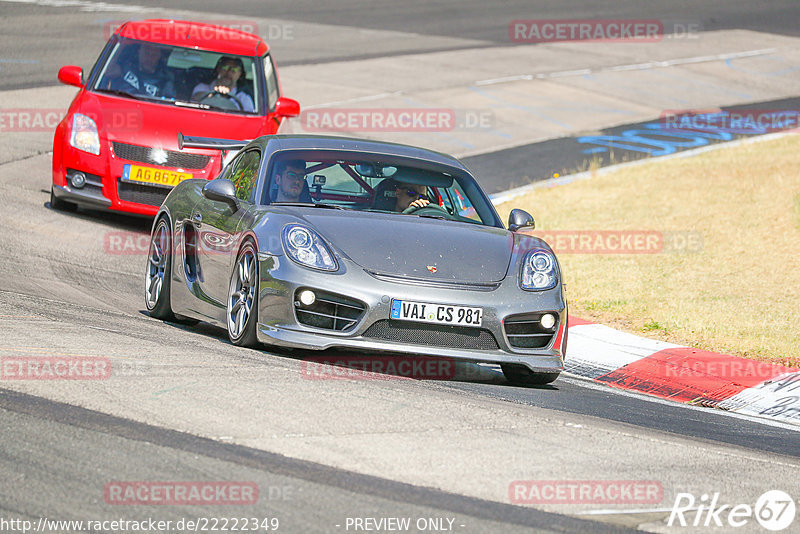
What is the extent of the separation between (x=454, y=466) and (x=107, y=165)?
7858 mm

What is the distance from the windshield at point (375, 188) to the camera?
816 cm

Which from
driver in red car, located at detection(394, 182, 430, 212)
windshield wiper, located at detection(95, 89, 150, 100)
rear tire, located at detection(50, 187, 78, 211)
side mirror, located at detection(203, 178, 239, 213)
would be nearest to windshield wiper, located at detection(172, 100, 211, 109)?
windshield wiper, located at detection(95, 89, 150, 100)

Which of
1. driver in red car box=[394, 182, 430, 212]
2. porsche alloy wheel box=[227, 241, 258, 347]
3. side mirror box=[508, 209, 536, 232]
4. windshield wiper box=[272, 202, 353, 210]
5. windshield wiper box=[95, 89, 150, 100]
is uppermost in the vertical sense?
windshield wiper box=[95, 89, 150, 100]

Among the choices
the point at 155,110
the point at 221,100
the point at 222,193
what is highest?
the point at 221,100

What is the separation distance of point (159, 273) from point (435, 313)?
→ 9.02ft

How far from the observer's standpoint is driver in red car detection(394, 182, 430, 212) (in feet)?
27.3

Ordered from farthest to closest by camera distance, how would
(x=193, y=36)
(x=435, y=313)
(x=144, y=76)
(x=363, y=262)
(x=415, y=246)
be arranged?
(x=193, y=36), (x=144, y=76), (x=415, y=246), (x=363, y=262), (x=435, y=313)

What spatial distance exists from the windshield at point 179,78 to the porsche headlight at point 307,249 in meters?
6.10

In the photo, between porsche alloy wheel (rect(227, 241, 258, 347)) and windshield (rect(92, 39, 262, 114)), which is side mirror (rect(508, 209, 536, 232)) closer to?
porsche alloy wheel (rect(227, 241, 258, 347))

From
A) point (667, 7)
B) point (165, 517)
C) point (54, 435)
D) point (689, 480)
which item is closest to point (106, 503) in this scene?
point (165, 517)

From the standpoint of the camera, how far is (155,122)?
41.3 ft

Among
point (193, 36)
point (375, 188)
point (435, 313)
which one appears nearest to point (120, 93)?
point (193, 36)

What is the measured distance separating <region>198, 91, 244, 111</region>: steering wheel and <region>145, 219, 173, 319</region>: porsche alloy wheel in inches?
162

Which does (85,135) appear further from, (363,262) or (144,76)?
(363,262)
